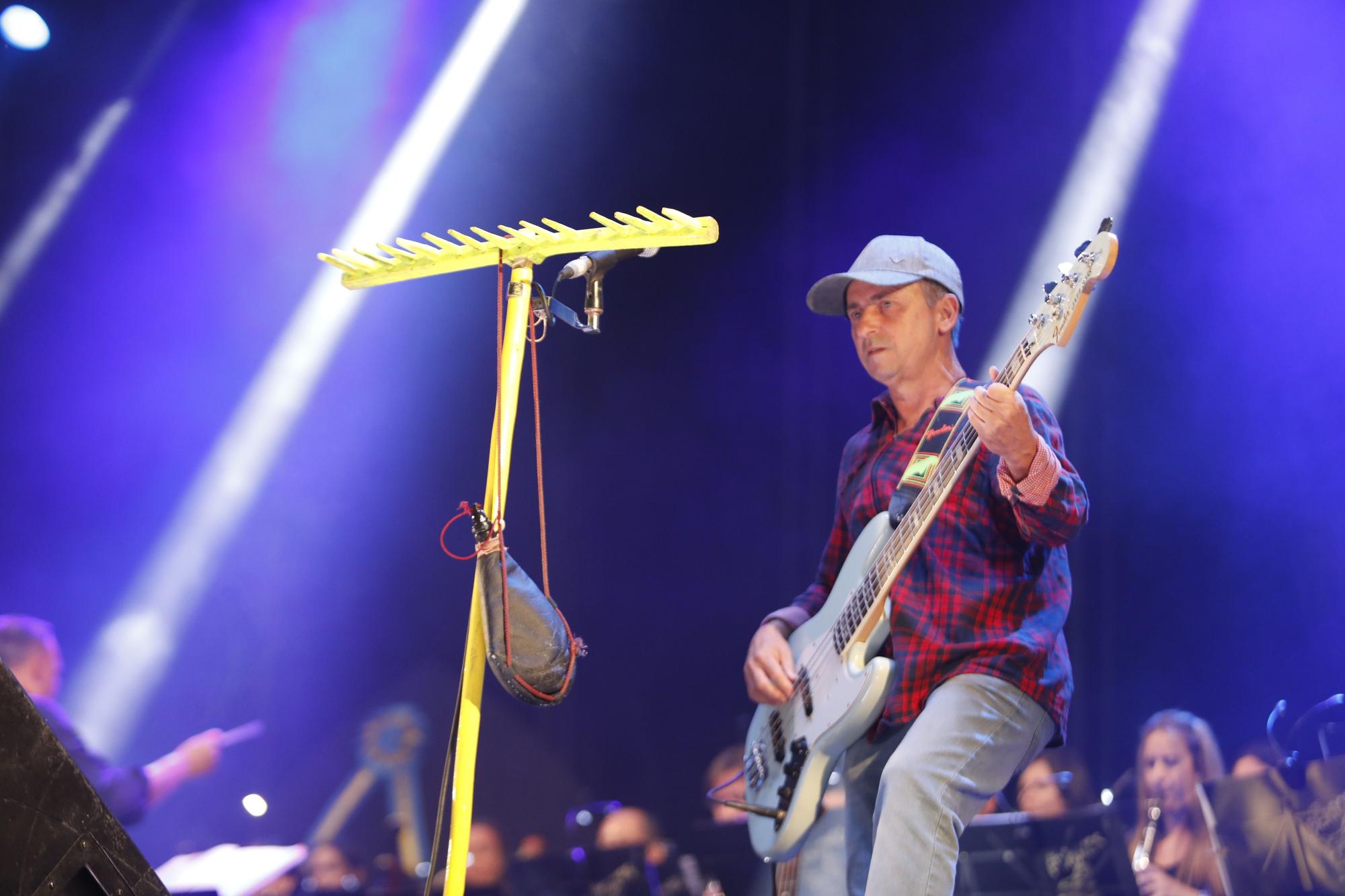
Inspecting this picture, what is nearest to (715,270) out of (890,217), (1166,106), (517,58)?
(890,217)

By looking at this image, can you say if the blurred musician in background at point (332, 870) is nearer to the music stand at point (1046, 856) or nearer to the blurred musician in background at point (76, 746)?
the blurred musician in background at point (76, 746)

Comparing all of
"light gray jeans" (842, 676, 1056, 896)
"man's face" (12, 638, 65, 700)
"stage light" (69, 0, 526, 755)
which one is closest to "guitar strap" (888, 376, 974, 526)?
"light gray jeans" (842, 676, 1056, 896)

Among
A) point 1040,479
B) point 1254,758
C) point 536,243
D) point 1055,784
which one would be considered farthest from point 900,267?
point 1254,758

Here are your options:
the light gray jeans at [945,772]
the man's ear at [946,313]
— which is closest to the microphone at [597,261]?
the man's ear at [946,313]

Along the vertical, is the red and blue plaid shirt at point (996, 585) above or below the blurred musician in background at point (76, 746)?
above

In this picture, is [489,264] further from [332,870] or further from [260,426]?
[332,870]

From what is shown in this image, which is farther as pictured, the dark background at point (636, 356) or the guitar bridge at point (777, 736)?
the dark background at point (636, 356)

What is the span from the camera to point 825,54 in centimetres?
557

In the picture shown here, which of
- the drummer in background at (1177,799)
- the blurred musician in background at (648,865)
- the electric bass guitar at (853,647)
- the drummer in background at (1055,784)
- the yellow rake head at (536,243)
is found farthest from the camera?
the drummer in background at (1055,784)

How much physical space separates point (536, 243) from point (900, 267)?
1115mm

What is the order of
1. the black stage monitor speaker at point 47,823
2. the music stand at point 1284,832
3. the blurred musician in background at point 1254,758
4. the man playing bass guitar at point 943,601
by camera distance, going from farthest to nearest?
the blurred musician in background at point 1254,758
the music stand at point 1284,832
the man playing bass guitar at point 943,601
the black stage monitor speaker at point 47,823

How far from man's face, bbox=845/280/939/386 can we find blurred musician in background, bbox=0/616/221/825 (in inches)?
133

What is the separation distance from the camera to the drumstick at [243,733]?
4.87 m

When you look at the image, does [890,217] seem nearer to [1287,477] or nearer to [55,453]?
[1287,477]
